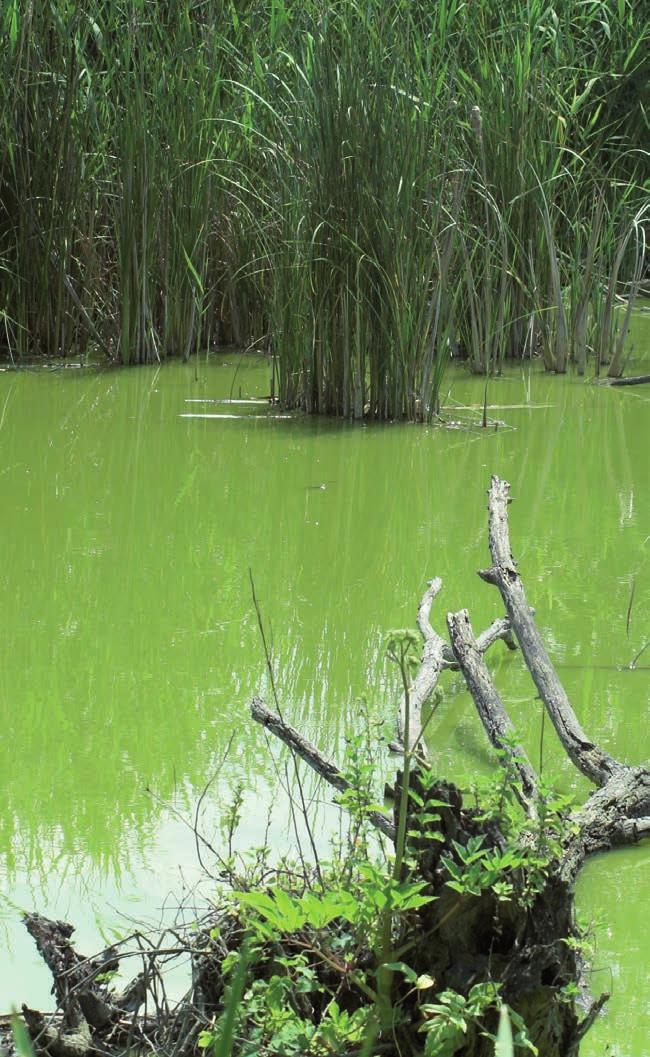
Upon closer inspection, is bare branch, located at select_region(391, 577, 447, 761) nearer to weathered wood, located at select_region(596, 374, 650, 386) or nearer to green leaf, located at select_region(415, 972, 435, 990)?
green leaf, located at select_region(415, 972, 435, 990)

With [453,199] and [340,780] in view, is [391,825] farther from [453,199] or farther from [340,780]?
[453,199]

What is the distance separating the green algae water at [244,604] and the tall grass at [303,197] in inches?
13.6

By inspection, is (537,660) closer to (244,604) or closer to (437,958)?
(244,604)

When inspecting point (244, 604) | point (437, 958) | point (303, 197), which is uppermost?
point (303, 197)

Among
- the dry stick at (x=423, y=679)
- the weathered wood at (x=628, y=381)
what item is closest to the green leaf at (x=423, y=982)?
the dry stick at (x=423, y=679)

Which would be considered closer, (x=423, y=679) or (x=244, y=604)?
(x=423, y=679)

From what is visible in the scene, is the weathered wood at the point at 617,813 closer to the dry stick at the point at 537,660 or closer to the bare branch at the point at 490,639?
the dry stick at the point at 537,660

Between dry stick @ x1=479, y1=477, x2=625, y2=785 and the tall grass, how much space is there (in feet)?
5.62

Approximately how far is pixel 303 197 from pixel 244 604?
1.98 meters

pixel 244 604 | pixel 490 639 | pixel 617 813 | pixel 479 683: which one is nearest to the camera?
pixel 617 813

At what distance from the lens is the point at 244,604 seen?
2920mm

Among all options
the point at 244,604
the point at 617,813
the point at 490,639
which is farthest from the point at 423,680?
the point at 244,604

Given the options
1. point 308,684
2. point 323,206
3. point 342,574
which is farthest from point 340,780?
point 323,206

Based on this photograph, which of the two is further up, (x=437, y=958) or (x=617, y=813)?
(x=437, y=958)
